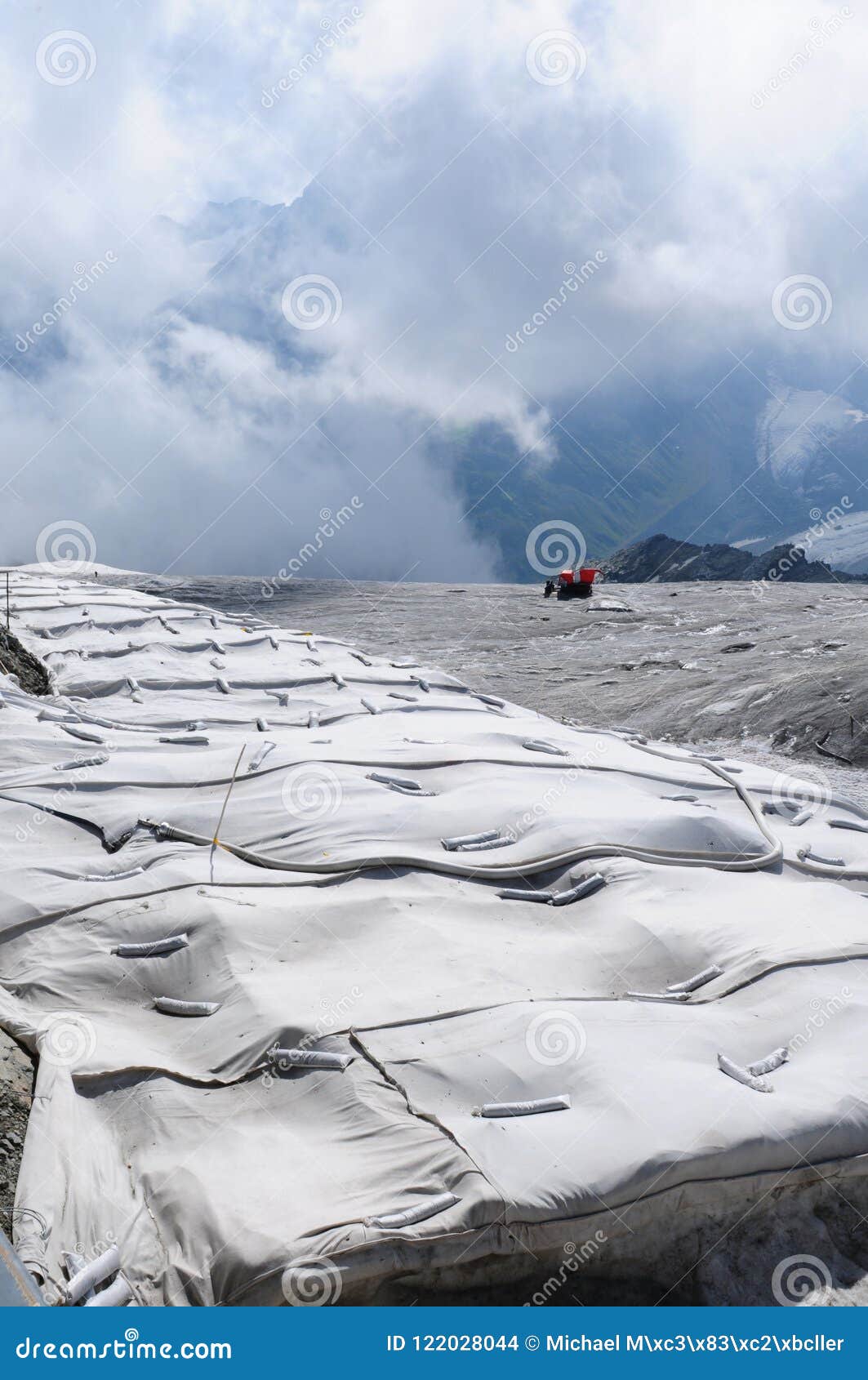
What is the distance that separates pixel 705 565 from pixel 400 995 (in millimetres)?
28876

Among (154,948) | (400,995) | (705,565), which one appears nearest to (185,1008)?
(154,948)

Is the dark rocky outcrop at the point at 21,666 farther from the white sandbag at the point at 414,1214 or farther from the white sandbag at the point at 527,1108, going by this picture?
the white sandbag at the point at 414,1214

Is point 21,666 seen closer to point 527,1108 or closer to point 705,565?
point 527,1108

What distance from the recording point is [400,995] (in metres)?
3.12

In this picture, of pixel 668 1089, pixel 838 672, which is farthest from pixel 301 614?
pixel 668 1089

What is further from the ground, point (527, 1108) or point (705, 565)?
point (705, 565)

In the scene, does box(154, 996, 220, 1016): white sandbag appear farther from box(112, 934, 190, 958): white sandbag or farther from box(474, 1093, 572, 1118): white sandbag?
box(474, 1093, 572, 1118): white sandbag

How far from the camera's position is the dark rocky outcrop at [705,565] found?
27969mm

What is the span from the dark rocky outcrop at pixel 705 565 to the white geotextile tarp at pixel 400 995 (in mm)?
23100

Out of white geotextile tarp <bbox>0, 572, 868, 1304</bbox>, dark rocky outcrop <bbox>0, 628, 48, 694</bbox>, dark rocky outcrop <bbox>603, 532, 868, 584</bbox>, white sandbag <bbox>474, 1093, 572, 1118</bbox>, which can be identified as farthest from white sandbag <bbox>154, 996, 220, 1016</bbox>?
dark rocky outcrop <bbox>603, 532, 868, 584</bbox>

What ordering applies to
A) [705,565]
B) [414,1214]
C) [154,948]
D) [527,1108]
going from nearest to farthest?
[414,1214] → [527,1108] → [154,948] → [705,565]

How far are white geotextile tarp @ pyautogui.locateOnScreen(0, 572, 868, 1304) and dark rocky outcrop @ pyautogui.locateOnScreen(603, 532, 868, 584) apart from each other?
23.1 meters

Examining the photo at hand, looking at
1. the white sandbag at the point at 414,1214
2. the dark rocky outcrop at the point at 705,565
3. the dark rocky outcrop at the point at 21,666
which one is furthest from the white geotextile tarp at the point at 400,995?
the dark rocky outcrop at the point at 705,565

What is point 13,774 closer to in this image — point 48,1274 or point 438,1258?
point 48,1274
